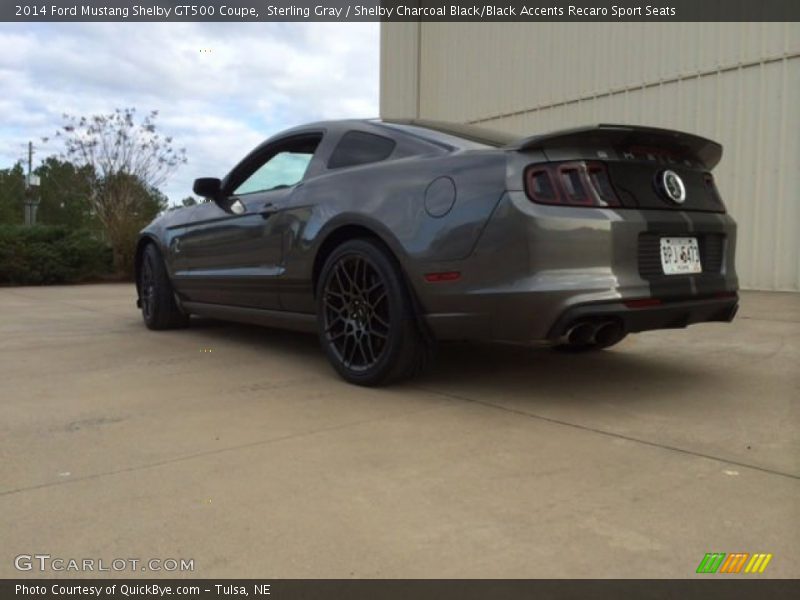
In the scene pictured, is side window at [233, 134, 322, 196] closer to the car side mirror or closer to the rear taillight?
the car side mirror

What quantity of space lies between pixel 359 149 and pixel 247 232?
1092 mm

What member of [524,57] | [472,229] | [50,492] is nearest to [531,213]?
[472,229]

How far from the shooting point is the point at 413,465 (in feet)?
8.01

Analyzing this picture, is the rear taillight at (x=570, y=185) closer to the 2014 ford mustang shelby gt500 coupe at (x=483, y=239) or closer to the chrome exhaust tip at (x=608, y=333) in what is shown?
the 2014 ford mustang shelby gt500 coupe at (x=483, y=239)

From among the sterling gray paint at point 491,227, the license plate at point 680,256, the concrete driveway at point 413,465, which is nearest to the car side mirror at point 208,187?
the sterling gray paint at point 491,227

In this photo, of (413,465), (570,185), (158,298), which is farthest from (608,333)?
(158,298)

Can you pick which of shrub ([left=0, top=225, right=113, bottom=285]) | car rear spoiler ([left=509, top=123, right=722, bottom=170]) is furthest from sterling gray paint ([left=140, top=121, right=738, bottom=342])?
shrub ([left=0, top=225, right=113, bottom=285])

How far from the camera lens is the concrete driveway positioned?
1821 mm

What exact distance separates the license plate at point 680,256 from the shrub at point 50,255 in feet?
40.5

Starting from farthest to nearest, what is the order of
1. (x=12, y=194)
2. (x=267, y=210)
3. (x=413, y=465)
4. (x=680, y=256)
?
(x=12, y=194) → (x=267, y=210) → (x=680, y=256) → (x=413, y=465)

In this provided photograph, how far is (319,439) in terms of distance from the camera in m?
2.74

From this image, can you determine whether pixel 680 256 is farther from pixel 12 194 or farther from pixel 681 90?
pixel 12 194

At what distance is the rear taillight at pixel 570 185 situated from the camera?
A: 2.92m

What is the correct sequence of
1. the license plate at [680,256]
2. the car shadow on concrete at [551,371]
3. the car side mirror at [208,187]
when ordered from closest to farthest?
1. the license plate at [680,256]
2. the car shadow on concrete at [551,371]
3. the car side mirror at [208,187]
